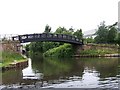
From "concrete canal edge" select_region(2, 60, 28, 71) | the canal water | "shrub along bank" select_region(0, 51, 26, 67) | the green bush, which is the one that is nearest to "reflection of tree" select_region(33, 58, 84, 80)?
the canal water

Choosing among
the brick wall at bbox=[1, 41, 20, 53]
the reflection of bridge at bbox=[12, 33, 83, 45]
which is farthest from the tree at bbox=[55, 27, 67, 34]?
the brick wall at bbox=[1, 41, 20, 53]

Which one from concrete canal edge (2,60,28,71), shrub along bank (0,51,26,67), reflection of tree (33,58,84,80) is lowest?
reflection of tree (33,58,84,80)

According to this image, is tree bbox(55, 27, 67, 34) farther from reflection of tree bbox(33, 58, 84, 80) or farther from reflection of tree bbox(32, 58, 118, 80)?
reflection of tree bbox(33, 58, 84, 80)

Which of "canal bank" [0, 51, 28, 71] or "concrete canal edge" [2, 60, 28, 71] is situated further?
"canal bank" [0, 51, 28, 71]

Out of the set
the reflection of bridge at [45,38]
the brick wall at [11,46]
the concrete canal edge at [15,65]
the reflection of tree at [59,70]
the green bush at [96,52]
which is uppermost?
the reflection of bridge at [45,38]

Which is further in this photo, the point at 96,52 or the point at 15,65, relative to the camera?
the point at 96,52

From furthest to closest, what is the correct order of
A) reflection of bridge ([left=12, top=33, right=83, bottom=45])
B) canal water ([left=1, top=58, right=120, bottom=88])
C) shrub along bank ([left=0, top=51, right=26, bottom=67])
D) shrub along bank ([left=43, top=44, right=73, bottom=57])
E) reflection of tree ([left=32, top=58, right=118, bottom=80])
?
1. shrub along bank ([left=43, top=44, right=73, bottom=57])
2. reflection of bridge ([left=12, top=33, right=83, bottom=45])
3. shrub along bank ([left=0, top=51, right=26, bottom=67])
4. reflection of tree ([left=32, top=58, right=118, bottom=80])
5. canal water ([left=1, top=58, right=120, bottom=88])

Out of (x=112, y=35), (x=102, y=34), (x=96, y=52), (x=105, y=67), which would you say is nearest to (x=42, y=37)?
(x=96, y=52)

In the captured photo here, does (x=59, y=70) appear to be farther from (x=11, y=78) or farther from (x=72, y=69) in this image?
(x=11, y=78)

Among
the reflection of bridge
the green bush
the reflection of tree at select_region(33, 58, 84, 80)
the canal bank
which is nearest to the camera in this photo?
the reflection of tree at select_region(33, 58, 84, 80)

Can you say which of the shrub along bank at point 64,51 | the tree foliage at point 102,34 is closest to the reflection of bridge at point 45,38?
the shrub along bank at point 64,51

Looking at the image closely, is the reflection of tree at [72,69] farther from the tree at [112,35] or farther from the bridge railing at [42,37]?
the tree at [112,35]

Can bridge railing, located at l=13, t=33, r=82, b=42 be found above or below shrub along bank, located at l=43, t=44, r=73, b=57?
above

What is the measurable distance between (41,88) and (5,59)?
88.9 feet
